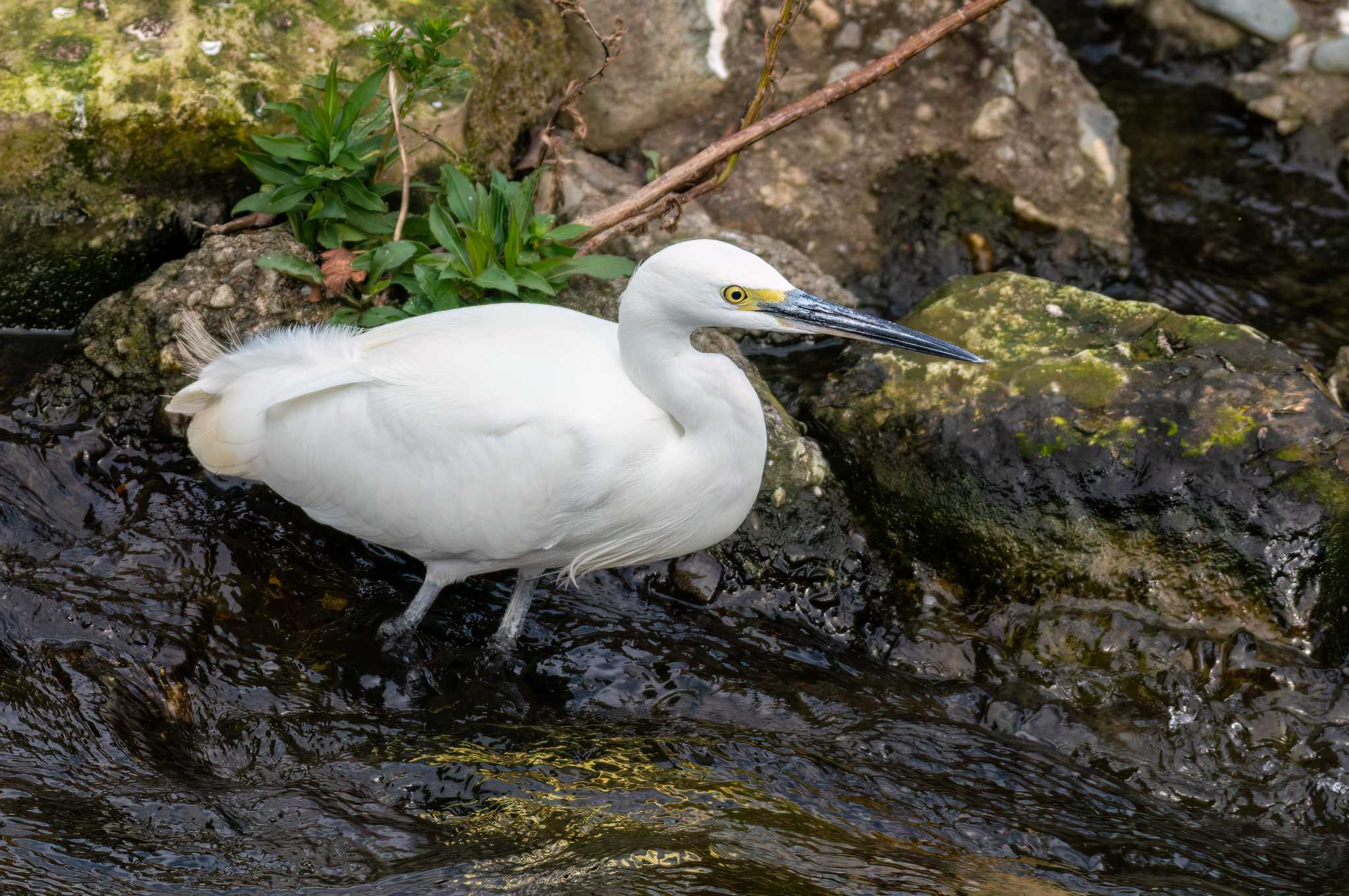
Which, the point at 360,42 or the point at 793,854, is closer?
the point at 793,854

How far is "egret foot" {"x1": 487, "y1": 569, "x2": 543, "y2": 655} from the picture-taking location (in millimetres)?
3896

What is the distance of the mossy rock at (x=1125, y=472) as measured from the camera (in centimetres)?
376

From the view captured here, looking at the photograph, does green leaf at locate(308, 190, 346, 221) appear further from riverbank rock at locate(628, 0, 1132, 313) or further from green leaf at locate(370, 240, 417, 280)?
riverbank rock at locate(628, 0, 1132, 313)

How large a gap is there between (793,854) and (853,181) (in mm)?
3536

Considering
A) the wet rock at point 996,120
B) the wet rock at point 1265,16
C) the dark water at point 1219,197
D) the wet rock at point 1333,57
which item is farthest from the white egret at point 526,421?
the wet rock at point 1265,16

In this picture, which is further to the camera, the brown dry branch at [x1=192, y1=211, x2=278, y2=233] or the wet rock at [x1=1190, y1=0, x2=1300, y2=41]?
the wet rock at [x1=1190, y1=0, x2=1300, y2=41]

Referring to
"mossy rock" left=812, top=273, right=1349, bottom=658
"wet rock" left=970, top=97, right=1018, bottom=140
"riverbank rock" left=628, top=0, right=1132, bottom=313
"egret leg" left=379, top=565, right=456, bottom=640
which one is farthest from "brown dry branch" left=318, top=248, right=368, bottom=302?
"wet rock" left=970, top=97, right=1018, bottom=140

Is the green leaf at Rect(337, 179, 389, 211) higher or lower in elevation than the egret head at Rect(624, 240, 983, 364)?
higher

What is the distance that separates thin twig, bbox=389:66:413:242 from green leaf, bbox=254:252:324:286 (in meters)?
0.31

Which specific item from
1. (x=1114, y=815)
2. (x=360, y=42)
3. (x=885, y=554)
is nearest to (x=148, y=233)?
(x=360, y=42)

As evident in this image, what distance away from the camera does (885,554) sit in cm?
412

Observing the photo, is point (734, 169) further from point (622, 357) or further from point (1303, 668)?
point (1303, 668)

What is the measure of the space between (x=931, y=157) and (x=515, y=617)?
3195 millimetres

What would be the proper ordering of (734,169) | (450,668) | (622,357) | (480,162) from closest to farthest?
(622,357), (450,668), (480,162), (734,169)
